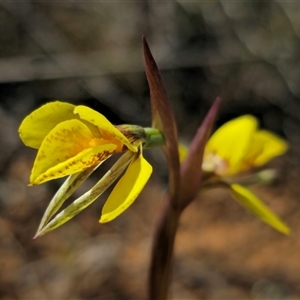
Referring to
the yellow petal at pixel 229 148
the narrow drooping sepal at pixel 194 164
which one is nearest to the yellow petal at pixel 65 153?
the narrow drooping sepal at pixel 194 164

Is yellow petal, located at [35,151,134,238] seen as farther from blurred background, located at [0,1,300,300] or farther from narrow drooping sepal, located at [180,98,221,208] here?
blurred background, located at [0,1,300,300]

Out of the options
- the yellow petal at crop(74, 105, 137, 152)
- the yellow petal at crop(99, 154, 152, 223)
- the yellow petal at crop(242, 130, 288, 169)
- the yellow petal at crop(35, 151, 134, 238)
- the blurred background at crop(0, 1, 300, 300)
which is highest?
the yellow petal at crop(74, 105, 137, 152)

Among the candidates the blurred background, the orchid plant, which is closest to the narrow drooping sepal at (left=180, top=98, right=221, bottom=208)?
the orchid plant

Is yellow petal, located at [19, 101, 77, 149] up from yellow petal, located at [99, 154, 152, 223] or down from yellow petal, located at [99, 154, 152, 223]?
up

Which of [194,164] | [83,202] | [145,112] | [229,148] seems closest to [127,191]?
[83,202]

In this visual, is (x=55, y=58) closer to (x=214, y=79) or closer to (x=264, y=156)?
(x=214, y=79)

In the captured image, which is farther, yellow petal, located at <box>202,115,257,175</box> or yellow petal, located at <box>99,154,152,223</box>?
yellow petal, located at <box>202,115,257,175</box>

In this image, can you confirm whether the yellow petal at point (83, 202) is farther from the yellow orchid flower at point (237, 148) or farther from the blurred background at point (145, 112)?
the blurred background at point (145, 112)

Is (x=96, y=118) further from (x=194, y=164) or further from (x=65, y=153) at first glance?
(x=194, y=164)
